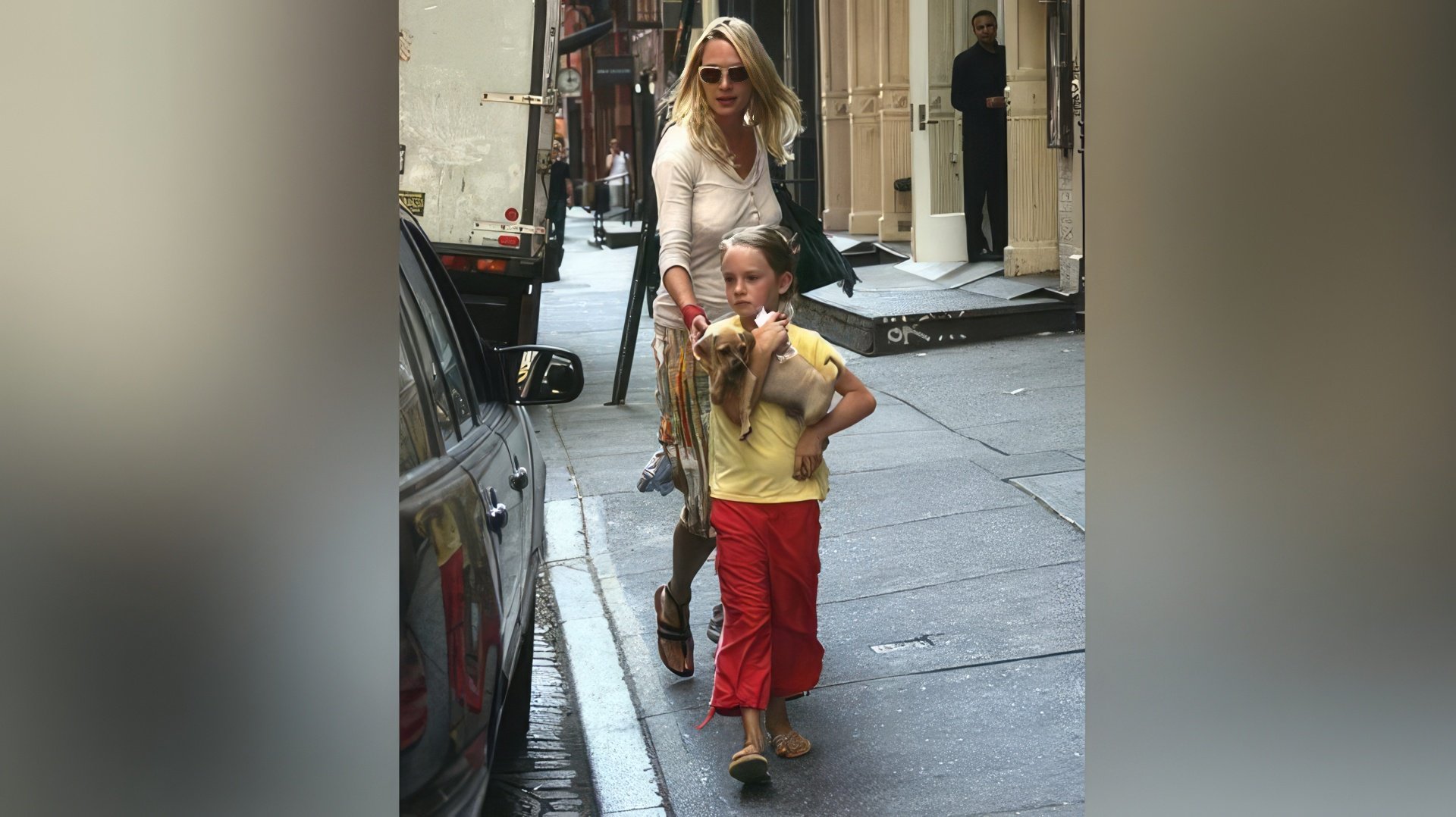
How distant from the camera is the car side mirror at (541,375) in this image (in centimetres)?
392

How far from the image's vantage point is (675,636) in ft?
15.5

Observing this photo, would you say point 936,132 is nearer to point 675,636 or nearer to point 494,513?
point 675,636

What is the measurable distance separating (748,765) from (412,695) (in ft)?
6.02

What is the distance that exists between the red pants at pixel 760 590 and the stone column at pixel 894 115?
13752mm

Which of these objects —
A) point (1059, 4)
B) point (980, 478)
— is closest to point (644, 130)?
point (1059, 4)

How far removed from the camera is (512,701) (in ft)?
13.2

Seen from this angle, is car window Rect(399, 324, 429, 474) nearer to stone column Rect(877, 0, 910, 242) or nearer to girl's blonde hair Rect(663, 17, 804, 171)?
girl's blonde hair Rect(663, 17, 804, 171)

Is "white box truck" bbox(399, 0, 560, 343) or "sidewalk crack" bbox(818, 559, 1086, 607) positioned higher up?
"white box truck" bbox(399, 0, 560, 343)

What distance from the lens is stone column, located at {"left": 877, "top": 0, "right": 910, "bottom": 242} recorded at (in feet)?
57.0

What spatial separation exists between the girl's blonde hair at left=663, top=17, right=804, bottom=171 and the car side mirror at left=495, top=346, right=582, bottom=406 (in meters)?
0.84

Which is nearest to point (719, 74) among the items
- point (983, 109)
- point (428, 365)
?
point (428, 365)

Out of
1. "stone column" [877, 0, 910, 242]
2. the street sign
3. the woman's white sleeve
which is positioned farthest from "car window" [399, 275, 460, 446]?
the street sign

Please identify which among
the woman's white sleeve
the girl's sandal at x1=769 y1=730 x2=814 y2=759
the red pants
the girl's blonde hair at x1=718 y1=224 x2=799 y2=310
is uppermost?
the woman's white sleeve
